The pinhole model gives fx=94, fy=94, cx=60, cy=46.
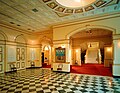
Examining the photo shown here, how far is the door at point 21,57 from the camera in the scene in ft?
31.6

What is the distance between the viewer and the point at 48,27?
31.5 ft

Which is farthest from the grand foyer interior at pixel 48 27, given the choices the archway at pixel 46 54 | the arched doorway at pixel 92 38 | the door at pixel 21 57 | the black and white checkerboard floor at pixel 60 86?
the archway at pixel 46 54

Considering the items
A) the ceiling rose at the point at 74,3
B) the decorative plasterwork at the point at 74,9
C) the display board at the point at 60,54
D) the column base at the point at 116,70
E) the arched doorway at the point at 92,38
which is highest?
the ceiling rose at the point at 74,3

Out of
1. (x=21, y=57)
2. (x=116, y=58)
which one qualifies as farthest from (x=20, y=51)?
(x=116, y=58)

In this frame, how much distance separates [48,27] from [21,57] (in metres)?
4.30

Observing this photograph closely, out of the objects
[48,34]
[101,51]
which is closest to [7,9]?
[48,34]

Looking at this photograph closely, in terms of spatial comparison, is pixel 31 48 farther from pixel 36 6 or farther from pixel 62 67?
pixel 36 6

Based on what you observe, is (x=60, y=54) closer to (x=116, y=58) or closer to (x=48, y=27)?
(x=48, y=27)

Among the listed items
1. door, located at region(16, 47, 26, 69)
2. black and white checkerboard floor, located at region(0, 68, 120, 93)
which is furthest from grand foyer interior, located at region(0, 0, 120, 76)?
black and white checkerboard floor, located at region(0, 68, 120, 93)

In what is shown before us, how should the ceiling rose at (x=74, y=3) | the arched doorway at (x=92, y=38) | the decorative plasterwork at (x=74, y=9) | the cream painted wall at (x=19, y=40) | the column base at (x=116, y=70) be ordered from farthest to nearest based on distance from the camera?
the arched doorway at (x=92, y=38) < the cream painted wall at (x=19, y=40) < the column base at (x=116, y=70) < the ceiling rose at (x=74, y=3) < the decorative plasterwork at (x=74, y=9)

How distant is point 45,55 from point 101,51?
36.4ft

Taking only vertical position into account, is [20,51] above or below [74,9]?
below

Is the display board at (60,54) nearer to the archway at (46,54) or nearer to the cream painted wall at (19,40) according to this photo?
the cream painted wall at (19,40)

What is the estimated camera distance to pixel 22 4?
202 inches
